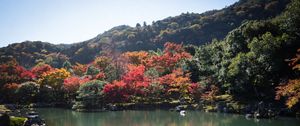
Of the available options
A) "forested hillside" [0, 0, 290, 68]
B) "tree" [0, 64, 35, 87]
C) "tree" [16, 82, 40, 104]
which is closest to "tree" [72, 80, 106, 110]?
"tree" [16, 82, 40, 104]

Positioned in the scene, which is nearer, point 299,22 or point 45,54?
point 299,22

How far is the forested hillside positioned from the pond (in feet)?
170

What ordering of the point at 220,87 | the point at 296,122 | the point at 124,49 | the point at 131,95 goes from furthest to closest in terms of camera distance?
the point at 124,49 < the point at 131,95 < the point at 220,87 < the point at 296,122

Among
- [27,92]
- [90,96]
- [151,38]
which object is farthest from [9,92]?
[151,38]

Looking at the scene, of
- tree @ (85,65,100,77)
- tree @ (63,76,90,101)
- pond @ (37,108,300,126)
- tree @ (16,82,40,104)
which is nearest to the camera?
pond @ (37,108,300,126)

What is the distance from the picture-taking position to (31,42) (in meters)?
106

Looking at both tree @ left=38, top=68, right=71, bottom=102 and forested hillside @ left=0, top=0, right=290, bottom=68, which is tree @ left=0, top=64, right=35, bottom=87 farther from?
forested hillside @ left=0, top=0, right=290, bottom=68

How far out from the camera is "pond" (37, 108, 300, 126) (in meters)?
29.4

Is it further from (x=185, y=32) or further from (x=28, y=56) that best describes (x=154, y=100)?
(x=28, y=56)

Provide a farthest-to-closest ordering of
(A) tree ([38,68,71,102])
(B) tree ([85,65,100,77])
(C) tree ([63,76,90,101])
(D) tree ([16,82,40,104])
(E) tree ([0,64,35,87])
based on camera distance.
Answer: (B) tree ([85,65,100,77])
(E) tree ([0,64,35,87])
(A) tree ([38,68,71,102])
(D) tree ([16,82,40,104])
(C) tree ([63,76,90,101])

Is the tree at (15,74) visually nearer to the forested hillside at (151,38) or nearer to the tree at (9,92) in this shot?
the tree at (9,92)

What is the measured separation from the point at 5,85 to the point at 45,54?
173ft

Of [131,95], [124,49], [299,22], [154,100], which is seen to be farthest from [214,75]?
[124,49]

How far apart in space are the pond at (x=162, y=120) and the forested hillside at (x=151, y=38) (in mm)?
51697
